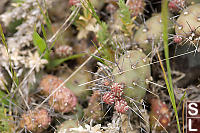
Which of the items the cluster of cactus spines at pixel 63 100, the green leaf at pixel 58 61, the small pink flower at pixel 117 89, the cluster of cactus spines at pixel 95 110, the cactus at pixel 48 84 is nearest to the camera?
the small pink flower at pixel 117 89

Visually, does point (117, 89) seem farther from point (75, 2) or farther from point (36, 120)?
point (75, 2)

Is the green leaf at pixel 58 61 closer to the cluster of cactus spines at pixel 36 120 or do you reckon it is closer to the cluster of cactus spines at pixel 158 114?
the cluster of cactus spines at pixel 36 120

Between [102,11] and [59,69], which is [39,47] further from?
[102,11]

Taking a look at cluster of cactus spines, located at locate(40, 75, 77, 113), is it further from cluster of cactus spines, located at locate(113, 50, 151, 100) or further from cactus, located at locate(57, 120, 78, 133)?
cluster of cactus spines, located at locate(113, 50, 151, 100)

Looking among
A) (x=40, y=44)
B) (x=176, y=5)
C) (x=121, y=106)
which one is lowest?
(x=121, y=106)

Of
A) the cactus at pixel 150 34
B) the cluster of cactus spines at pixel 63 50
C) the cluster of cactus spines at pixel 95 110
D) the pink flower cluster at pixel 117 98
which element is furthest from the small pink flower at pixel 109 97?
the cluster of cactus spines at pixel 63 50

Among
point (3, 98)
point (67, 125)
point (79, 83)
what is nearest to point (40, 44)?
point (79, 83)
